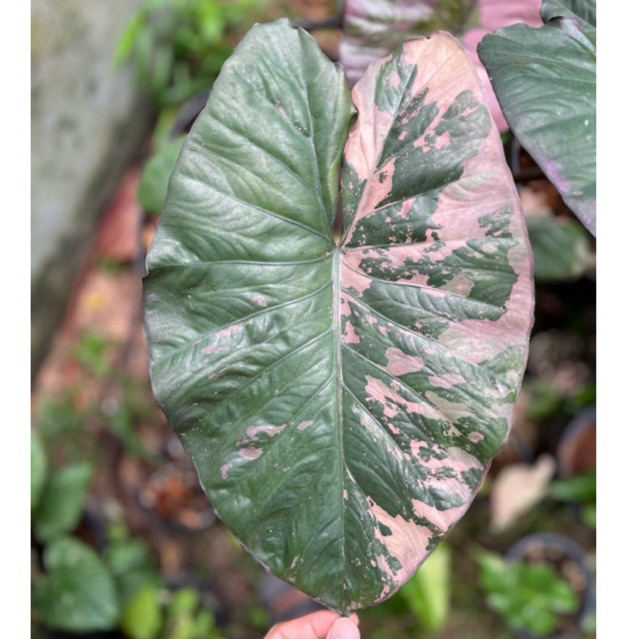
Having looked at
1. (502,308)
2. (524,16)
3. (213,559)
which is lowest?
(213,559)

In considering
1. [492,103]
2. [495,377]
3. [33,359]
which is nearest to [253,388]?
[495,377]

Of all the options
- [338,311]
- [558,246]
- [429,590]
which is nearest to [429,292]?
[338,311]

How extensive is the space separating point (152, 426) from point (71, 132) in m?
0.76

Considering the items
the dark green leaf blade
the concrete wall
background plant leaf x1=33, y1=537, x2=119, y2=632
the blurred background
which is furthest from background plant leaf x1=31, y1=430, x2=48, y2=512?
the dark green leaf blade

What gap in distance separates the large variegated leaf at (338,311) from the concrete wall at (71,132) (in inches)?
36.4

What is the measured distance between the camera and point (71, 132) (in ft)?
4.98

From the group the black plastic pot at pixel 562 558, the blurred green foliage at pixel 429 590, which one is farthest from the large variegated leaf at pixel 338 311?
the black plastic pot at pixel 562 558

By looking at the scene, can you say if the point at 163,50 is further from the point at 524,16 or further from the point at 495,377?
the point at 495,377

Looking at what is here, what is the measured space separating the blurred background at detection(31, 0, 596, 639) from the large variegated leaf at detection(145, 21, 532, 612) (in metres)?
0.58

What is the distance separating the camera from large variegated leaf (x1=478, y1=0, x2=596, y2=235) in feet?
1.91

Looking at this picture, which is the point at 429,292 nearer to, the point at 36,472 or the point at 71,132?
the point at 36,472

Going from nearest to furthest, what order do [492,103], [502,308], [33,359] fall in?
[502,308] < [492,103] < [33,359]

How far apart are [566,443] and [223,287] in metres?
1.08
